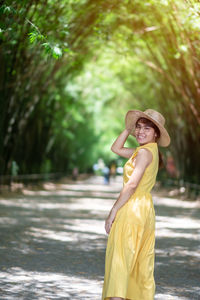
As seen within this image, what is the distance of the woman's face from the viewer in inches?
200

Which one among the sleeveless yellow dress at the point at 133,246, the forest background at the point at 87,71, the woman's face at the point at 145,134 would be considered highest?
the forest background at the point at 87,71

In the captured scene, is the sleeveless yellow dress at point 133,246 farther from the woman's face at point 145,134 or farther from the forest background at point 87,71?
the forest background at point 87,71

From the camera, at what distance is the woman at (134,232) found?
15.6 ft

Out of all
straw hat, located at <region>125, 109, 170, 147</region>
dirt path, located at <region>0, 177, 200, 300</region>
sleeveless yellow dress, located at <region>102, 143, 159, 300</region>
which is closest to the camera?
sleeveless yellow dress, located at <region>102, 143, 159, 300</region>

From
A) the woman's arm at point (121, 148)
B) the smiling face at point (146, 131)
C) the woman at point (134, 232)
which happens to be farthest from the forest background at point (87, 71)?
the woman at point (134, 232)

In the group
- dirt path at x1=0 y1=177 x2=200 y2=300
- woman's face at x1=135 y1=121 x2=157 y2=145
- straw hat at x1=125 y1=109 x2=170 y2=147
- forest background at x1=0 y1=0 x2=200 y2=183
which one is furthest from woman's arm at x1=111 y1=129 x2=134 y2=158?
forest background at x1=0 y1=0 x2=200 y2=183

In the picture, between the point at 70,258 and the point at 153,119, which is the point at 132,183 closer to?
the point at 153,119

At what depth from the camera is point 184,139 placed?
102 ft

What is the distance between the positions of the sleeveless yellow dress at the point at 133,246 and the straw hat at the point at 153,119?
0.56 feet

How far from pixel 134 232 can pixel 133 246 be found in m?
0.11

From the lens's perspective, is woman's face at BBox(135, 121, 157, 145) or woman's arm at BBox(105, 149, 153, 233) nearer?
woman's arm at BBox(105, 149, 153, 233)

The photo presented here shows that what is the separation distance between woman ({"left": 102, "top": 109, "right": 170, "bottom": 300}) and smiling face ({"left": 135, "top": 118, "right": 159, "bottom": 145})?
2 centimetres

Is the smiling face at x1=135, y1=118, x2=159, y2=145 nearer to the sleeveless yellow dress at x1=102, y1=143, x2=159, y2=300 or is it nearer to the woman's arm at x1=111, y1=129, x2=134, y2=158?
the sleeveless yellow dress at x1=102, y1=143, x2=159, y2=300

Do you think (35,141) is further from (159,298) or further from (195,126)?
(159,298)
